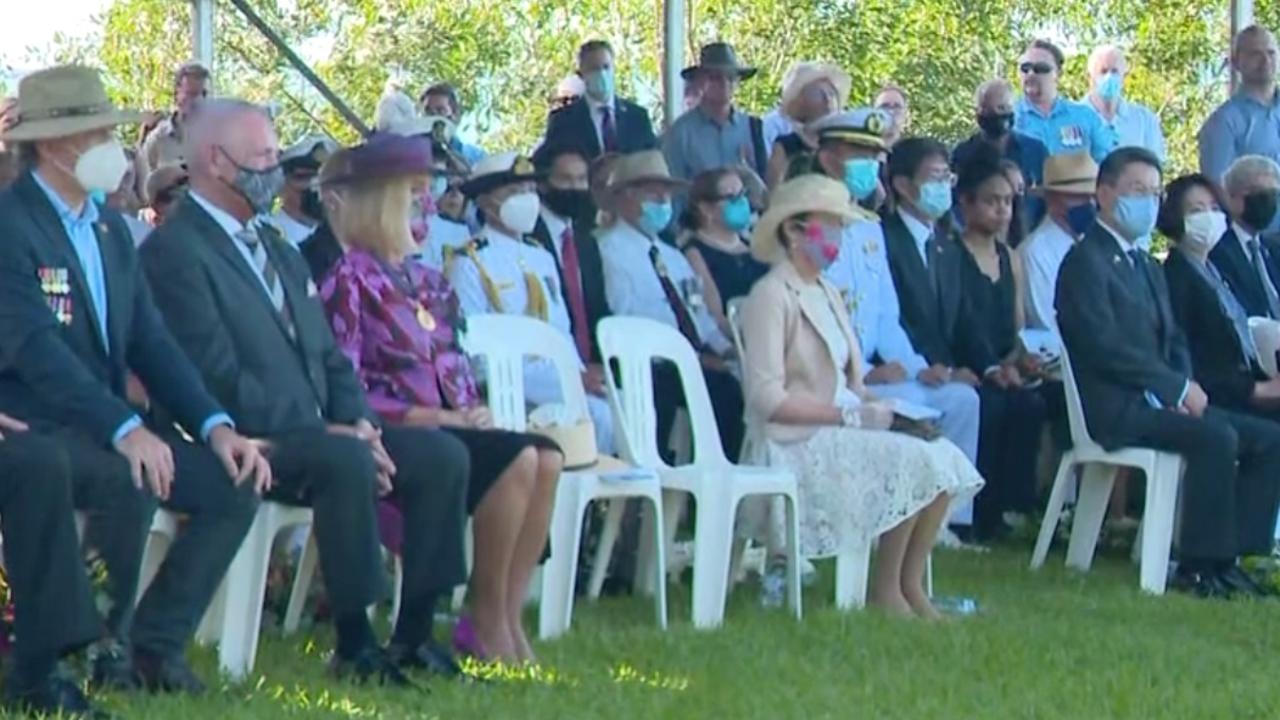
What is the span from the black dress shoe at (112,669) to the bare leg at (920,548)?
2.85m

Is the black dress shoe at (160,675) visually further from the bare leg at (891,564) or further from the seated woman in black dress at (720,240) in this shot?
the seated woman in black dress at (720,240)

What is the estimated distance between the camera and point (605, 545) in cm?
814

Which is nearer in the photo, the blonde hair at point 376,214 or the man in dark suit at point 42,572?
the man in dark suit at point 42,572

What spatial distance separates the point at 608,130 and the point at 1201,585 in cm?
354

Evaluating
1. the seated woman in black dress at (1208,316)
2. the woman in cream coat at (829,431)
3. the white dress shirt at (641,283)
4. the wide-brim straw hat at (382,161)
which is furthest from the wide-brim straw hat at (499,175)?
the seated woman in black dress at (1208,316)

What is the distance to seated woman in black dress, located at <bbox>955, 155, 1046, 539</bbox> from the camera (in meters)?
9.86

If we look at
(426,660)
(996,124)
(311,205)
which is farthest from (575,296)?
(996,124)

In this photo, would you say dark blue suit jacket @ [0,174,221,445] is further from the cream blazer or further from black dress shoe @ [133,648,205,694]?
the cream blazer

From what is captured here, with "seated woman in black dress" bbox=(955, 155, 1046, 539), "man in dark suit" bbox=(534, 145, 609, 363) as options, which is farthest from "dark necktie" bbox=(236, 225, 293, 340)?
"seated woman in black dress" bbox=(955, 155, 1046, 539)

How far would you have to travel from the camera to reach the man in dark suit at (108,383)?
573 cm

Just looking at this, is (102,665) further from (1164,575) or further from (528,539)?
(1164,575)

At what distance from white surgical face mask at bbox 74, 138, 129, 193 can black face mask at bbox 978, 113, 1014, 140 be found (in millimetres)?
6278

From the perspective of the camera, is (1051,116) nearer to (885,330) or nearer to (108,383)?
(885,330)

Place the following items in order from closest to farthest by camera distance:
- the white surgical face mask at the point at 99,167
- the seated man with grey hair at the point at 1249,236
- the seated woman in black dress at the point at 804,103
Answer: the white surgical face mask at the point at 99,167 → the seated man with grey hair at the point at 1249,236 → the seated woman in black dress at the point at 804,103
